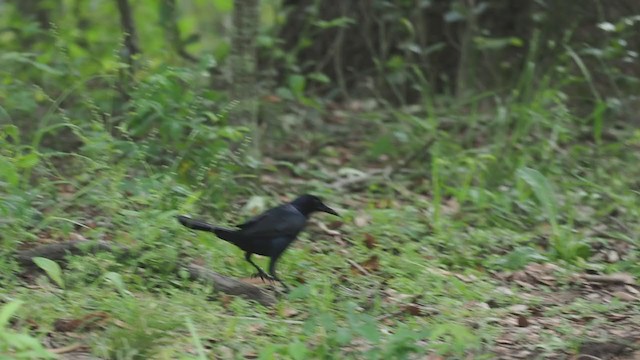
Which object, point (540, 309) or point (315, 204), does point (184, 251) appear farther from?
point (540, 309)

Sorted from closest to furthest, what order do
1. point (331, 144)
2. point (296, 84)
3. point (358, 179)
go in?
point (358, 179)
point (296, 84)
point (331, 144)

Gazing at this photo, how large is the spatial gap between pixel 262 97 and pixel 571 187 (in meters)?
2.44

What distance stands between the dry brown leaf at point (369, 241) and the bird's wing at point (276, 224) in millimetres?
697

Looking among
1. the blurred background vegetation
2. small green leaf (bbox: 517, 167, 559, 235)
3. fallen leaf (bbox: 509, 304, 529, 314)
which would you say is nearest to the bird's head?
the blurred background vegetation

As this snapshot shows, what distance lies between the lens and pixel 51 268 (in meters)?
4.39

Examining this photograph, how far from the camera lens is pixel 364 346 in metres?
4.05

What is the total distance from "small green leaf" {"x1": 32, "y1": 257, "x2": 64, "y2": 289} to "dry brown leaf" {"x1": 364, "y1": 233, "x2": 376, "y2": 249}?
191cm

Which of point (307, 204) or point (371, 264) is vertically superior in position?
point (307, 204)

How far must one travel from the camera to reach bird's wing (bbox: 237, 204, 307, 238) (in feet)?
16.0

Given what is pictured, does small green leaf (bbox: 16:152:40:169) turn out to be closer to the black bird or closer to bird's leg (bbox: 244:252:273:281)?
the black bird

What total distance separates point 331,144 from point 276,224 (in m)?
Result: 2.80

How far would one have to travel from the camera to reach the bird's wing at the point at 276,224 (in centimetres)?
486

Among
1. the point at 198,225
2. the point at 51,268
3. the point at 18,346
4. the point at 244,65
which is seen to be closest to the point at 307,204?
the point at 198,225

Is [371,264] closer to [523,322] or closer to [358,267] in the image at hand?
[358,267]
